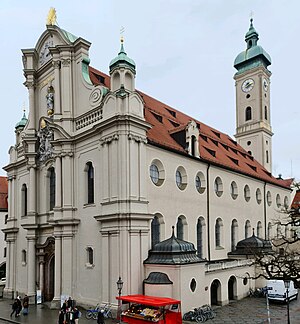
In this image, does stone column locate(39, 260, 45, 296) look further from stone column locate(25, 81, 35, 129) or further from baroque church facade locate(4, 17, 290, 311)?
stone column locate(25, 81, 35, 129)

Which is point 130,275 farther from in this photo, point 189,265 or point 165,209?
point 165,209

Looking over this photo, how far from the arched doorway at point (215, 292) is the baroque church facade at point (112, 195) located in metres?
0.08

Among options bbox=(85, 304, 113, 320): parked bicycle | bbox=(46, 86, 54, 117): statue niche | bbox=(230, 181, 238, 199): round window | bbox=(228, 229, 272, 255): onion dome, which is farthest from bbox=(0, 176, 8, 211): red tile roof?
bbox=(85, 304, 113, 320): parked bicycle

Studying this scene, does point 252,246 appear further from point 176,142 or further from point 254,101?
point 254,101

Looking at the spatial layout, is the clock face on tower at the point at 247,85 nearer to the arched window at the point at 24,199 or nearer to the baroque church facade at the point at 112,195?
the baroque church facade at the point at 112,195

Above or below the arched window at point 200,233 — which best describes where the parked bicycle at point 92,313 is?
below

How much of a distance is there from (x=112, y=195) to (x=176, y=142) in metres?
8.34

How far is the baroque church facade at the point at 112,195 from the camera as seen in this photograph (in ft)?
84.0

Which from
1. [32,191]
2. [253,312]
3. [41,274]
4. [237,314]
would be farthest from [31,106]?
[253,312]

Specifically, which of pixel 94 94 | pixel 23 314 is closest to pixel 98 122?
pixel 94 94

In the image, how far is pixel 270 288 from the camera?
95.1 feet

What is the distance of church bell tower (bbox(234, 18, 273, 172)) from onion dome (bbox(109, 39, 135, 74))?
31375 millimetres

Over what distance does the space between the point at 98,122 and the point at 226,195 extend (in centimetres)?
1515

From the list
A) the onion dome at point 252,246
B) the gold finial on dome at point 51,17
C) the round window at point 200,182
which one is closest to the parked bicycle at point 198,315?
the round window at point 200,182
